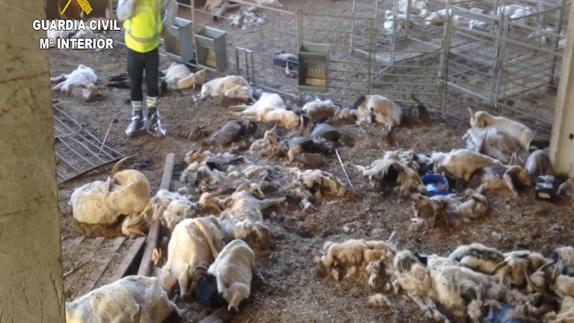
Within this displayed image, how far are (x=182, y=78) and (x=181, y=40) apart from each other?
73 centimetres

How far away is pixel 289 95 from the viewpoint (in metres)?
10.4

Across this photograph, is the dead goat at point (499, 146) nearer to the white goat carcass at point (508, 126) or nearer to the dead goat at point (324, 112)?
the white goat carcass at point (508, 126)

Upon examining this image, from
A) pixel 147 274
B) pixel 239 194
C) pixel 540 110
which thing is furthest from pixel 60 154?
pixel 540 110

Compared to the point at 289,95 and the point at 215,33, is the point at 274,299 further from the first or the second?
the point at 215,33

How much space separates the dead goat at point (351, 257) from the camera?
5918mm

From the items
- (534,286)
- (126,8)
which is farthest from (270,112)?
(534,286)

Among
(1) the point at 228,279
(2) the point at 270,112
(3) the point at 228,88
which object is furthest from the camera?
(3) the point at 228,88

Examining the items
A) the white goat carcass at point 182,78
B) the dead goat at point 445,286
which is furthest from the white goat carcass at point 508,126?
the white goat carcass at point 182,78

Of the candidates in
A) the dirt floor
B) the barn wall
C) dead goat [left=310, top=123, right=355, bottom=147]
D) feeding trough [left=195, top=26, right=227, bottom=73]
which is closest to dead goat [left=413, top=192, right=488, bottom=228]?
the dirt floor

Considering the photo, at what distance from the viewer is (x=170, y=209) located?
21.9 ft

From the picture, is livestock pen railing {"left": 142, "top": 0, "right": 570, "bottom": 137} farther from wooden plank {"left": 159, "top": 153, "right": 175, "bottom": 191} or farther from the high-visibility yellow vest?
wooden plank {"left": 159, "top": 153, "right": 175, "bottom": 191}

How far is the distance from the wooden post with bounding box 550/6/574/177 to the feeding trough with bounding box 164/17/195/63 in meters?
5.65

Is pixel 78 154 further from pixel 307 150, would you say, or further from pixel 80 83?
pixel 307 150

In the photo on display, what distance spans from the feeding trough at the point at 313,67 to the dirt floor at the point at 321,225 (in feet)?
3.05
